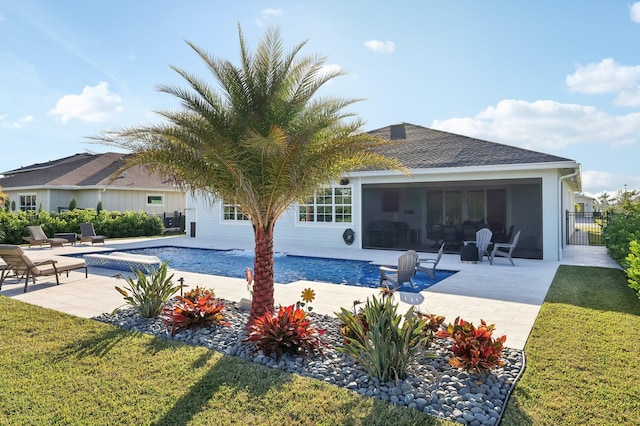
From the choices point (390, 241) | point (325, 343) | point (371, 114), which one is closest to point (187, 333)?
point (325, 343)

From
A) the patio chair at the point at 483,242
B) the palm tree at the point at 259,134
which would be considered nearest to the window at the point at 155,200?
the patio chair at the point at 483,242

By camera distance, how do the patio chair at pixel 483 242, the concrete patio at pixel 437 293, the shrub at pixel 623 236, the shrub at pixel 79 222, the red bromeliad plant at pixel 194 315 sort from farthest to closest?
the shrub at pixel 79 222
the patio chair at pixel 483 242
the shrub at pixel 623 236
the concrete patio at pixel 437 293
the red bromeliad plant at pixel 194 315

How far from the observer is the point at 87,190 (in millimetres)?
26156

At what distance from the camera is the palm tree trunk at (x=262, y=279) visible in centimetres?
588

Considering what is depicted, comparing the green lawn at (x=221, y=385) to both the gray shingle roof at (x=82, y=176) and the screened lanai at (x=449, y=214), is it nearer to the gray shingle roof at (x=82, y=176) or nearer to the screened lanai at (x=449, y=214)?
the screened lanai at (x=449, y=214)

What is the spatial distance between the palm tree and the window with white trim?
26.7 metres

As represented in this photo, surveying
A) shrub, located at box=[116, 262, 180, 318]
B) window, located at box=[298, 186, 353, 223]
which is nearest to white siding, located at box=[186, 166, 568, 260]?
window, located at box=[298, 186, 353, 223]

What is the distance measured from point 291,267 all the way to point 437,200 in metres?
7.62

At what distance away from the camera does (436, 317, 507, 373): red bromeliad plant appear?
4.17 metres

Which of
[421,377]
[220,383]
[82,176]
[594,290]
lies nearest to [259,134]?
[220,383]

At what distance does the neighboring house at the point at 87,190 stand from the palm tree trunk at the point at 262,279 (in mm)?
20598

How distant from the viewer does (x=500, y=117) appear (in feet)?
68.5

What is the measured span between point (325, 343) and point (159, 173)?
3541mm

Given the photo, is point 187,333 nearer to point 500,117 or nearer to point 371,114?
point 371,114
